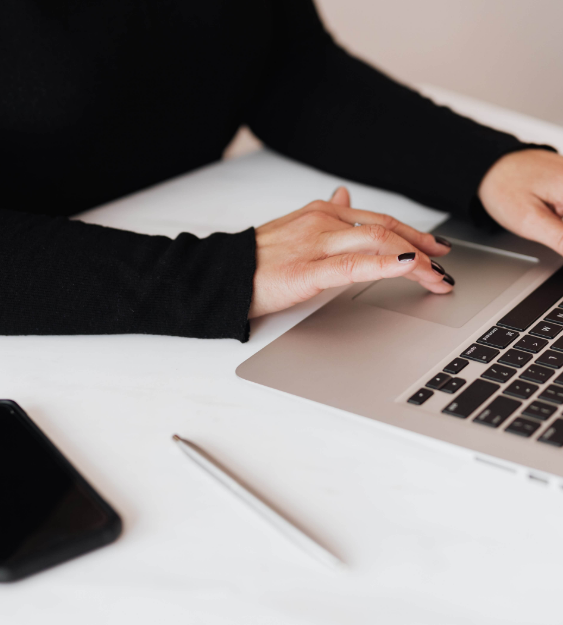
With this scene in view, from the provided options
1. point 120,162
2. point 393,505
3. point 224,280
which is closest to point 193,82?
point 120,162

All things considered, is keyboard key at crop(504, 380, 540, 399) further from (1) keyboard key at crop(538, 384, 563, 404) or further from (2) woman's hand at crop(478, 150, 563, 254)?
(2) woman's hand at crop(478, 150, 563, 254)

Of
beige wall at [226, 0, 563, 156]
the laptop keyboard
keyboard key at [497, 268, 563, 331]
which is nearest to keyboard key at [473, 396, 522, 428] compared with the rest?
the laptop keyboard

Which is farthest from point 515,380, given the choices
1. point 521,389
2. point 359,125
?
point 359,125

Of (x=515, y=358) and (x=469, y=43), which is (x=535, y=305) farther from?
(x=469, y=43)

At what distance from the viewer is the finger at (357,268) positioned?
0.54 meters

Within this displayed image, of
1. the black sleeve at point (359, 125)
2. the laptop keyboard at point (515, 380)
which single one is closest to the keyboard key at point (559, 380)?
the laptop keyboard at point (515, 380)

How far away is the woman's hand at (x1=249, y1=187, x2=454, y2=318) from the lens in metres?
0.54

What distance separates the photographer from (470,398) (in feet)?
1.45

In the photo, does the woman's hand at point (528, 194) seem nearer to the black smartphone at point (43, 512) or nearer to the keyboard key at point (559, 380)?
the keyboard key at point (559, 380)

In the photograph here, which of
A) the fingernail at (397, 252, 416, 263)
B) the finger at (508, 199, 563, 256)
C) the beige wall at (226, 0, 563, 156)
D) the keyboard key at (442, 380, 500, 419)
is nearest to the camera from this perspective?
the keyboard key at (442, 380, 500, 419)

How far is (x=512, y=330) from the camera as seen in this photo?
0.52 metres

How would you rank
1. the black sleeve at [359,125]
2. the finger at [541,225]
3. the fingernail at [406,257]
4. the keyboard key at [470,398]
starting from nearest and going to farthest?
the keyboard key at [470,398] → the fingernail at [406,257] → the finger at [541,225] → the black sleeve at [359,125]

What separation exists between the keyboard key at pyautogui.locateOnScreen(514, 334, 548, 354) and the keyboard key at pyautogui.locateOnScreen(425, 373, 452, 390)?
68 millimetres

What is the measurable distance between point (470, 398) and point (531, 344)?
9 centimetres
